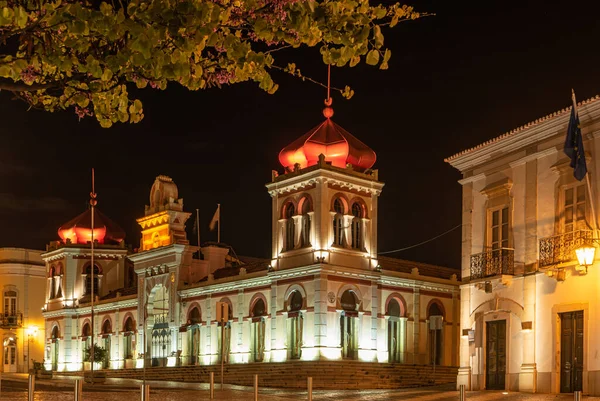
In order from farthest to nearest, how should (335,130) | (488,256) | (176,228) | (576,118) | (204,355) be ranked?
(176,228), (204,355), (335,130), (488,256), (576,118)

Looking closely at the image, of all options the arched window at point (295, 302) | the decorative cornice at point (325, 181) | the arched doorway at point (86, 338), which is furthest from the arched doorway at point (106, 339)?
the decorative cornice at point (325, 181)

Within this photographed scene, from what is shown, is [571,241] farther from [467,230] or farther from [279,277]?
[279,277]

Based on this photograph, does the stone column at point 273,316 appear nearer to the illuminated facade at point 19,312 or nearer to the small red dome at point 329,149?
the small red dome at point 329,149

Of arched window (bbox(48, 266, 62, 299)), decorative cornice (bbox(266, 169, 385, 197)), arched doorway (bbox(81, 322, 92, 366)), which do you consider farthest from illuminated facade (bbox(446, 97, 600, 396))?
arched window (bbox(48, 266, 62, 299))

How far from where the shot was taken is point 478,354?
98.9 feet

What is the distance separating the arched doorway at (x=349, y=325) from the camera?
40594 millimetres

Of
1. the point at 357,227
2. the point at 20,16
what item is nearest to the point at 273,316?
the point at 357,227

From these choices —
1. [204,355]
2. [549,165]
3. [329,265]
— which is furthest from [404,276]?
[549,165]

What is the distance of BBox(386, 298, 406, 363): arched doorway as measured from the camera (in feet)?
142

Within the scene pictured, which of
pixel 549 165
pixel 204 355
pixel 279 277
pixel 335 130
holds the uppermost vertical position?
pixel 335 130

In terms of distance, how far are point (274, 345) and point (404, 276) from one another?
281 inches

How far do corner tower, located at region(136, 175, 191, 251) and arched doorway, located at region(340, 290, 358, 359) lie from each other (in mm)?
12104

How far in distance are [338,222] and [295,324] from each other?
4.92 meters

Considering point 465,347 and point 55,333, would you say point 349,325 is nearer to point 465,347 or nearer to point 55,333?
point 465,347
